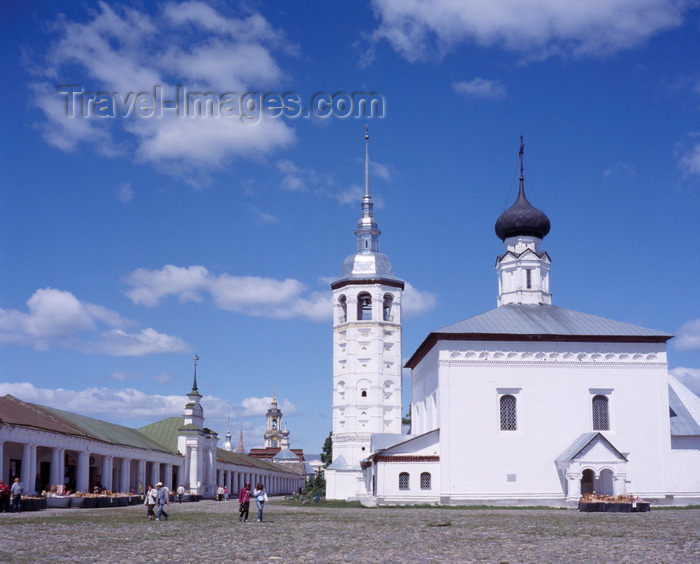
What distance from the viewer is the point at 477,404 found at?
125 feet

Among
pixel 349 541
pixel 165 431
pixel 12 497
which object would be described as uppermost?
pixel 165 431

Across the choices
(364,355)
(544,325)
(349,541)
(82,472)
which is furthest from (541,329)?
(349,541)

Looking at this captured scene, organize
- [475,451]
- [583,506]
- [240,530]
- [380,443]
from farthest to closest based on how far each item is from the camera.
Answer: [380,443]
[475,451]
[583,506]
[240,530]

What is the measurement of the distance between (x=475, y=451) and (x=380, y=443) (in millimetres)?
8300

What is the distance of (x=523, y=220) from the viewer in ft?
151

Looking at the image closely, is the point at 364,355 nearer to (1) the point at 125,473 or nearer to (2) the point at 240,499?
(1) the point at 125,473

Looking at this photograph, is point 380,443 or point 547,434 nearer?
point 547,434

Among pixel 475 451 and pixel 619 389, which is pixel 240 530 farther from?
pixel 619 389

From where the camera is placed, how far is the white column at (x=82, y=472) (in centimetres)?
3881

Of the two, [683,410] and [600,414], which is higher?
[683,410]

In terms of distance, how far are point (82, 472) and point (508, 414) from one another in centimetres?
1975

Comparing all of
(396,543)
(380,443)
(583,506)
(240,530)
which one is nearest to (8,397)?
(380,443)

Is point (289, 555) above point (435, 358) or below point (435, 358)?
below

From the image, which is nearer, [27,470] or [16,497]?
[16,497]
